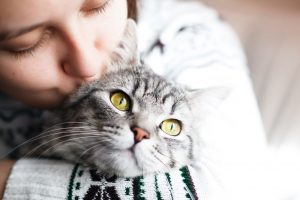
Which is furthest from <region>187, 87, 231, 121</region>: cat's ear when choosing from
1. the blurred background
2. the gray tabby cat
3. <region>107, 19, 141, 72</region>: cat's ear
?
the blurred background

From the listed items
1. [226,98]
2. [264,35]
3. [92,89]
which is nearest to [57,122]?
[92,89]

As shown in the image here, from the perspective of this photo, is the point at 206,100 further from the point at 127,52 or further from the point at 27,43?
the point at 27,43

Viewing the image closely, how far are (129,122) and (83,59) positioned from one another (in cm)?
15

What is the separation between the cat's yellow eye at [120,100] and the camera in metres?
0.78

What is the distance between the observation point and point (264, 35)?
5.01 ft

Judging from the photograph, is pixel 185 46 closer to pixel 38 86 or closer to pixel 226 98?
pixel 226 98

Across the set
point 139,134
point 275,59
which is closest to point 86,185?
point 139,134

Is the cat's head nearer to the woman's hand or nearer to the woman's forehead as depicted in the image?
the woman's hand

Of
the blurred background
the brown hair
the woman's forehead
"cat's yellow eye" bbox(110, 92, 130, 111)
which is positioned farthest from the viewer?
the blurred background

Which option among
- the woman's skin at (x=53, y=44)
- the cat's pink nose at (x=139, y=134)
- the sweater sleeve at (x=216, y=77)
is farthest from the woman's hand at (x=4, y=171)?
the sweater sleeve at (x=216, y=77)

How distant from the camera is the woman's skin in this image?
59cm

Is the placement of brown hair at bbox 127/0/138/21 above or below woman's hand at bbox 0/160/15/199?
above

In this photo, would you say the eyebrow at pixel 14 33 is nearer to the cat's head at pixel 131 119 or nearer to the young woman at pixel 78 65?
the young woman at pixel 78 65

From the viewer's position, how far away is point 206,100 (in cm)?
90
